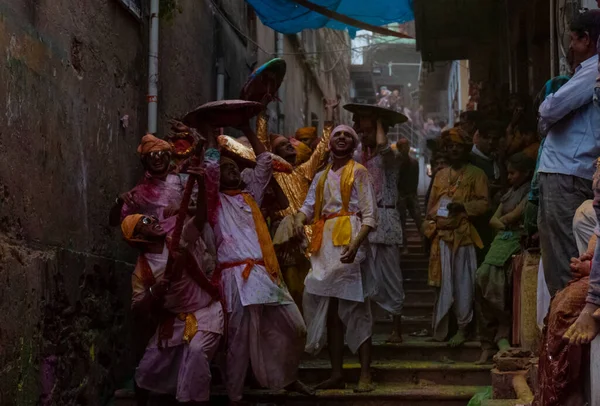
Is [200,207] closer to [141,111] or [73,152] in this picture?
[73,152]

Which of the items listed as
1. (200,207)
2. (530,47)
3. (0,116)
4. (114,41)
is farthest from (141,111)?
(530,47)

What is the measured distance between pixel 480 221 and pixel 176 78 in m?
3.49

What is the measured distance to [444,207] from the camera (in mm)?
8445

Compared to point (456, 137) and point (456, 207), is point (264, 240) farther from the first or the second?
point (456, 137)

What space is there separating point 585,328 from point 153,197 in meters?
3.80

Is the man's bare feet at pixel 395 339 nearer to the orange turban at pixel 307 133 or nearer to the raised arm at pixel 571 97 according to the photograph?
the orange turban at pixel 307 133

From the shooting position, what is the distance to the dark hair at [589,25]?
5051mm

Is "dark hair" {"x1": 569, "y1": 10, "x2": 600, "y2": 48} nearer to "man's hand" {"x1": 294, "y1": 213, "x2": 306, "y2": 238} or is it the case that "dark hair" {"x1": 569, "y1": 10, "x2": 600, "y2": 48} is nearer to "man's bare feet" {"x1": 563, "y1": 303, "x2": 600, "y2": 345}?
"man's bare feet" {"x1": 563, "y1": 303, "x2": 600, "y2": 345}

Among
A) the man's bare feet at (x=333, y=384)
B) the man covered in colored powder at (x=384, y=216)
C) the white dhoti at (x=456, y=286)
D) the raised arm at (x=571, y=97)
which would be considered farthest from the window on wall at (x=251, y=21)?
the raised arm at (x=571, y=97)

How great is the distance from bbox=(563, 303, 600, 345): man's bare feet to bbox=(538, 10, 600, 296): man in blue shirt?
1.25 meters

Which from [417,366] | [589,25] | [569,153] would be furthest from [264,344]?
[589,25]

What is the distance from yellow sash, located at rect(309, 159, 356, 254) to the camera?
23.0 ft

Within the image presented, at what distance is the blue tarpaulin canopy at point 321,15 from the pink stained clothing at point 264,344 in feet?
18.9

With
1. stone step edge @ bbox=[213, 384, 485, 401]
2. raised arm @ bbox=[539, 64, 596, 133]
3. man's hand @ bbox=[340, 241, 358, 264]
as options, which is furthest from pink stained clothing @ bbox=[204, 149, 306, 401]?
raised arm @ bbox=[539, 64, 596, 133]
